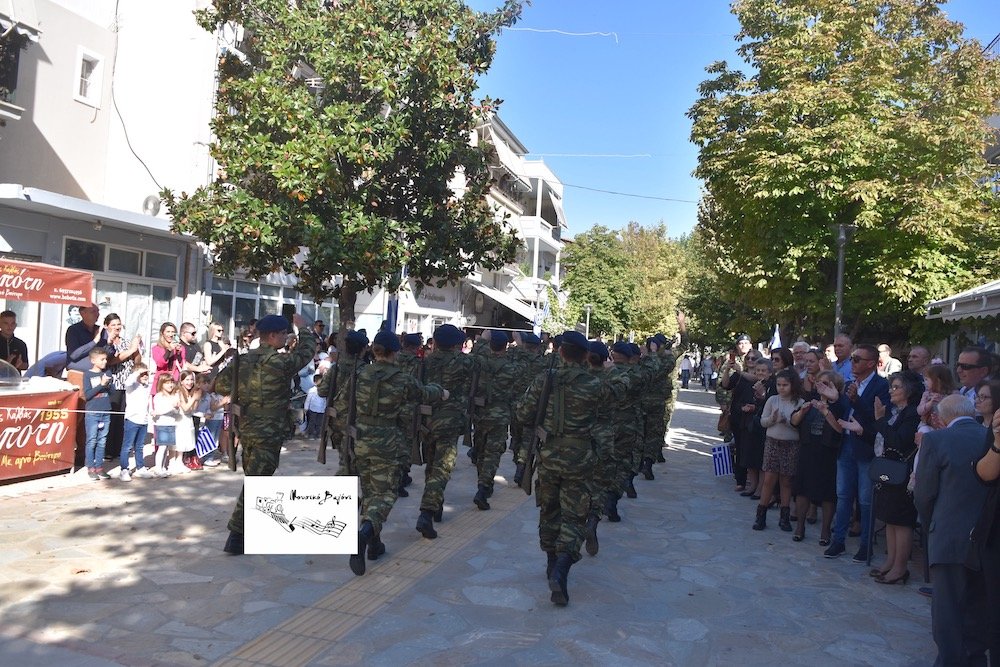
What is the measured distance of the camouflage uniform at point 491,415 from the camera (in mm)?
8953

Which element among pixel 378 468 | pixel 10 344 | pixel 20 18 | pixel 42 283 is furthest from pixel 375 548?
pixel 20 18

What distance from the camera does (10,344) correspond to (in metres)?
9.66

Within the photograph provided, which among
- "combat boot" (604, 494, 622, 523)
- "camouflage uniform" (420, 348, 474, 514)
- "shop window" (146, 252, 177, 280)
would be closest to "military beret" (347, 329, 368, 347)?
"camouflage uniform" (420, 348, 474, 514)

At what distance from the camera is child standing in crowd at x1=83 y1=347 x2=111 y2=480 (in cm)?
905

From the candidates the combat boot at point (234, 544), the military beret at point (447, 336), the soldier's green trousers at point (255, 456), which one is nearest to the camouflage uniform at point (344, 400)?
the soldier's green trousers at point (255, 456)

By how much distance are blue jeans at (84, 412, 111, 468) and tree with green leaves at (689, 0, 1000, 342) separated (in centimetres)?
1354

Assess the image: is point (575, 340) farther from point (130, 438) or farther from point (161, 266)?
point (161, 266)

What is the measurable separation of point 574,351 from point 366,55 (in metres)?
7.69

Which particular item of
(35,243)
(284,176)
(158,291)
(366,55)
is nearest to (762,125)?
(366,55)

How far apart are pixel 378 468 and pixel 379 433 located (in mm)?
275

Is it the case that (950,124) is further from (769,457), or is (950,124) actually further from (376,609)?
(376,609)

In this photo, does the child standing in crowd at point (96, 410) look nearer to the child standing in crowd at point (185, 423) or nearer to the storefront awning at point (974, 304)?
the child standing in crowd at point (185, 423)

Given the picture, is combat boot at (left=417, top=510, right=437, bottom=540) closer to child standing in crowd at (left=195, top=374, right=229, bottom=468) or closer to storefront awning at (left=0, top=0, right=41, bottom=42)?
child standing in crowd at (left=195, top=374, right=229, bottom=468)

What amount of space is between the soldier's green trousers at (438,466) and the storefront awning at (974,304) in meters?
6.64
